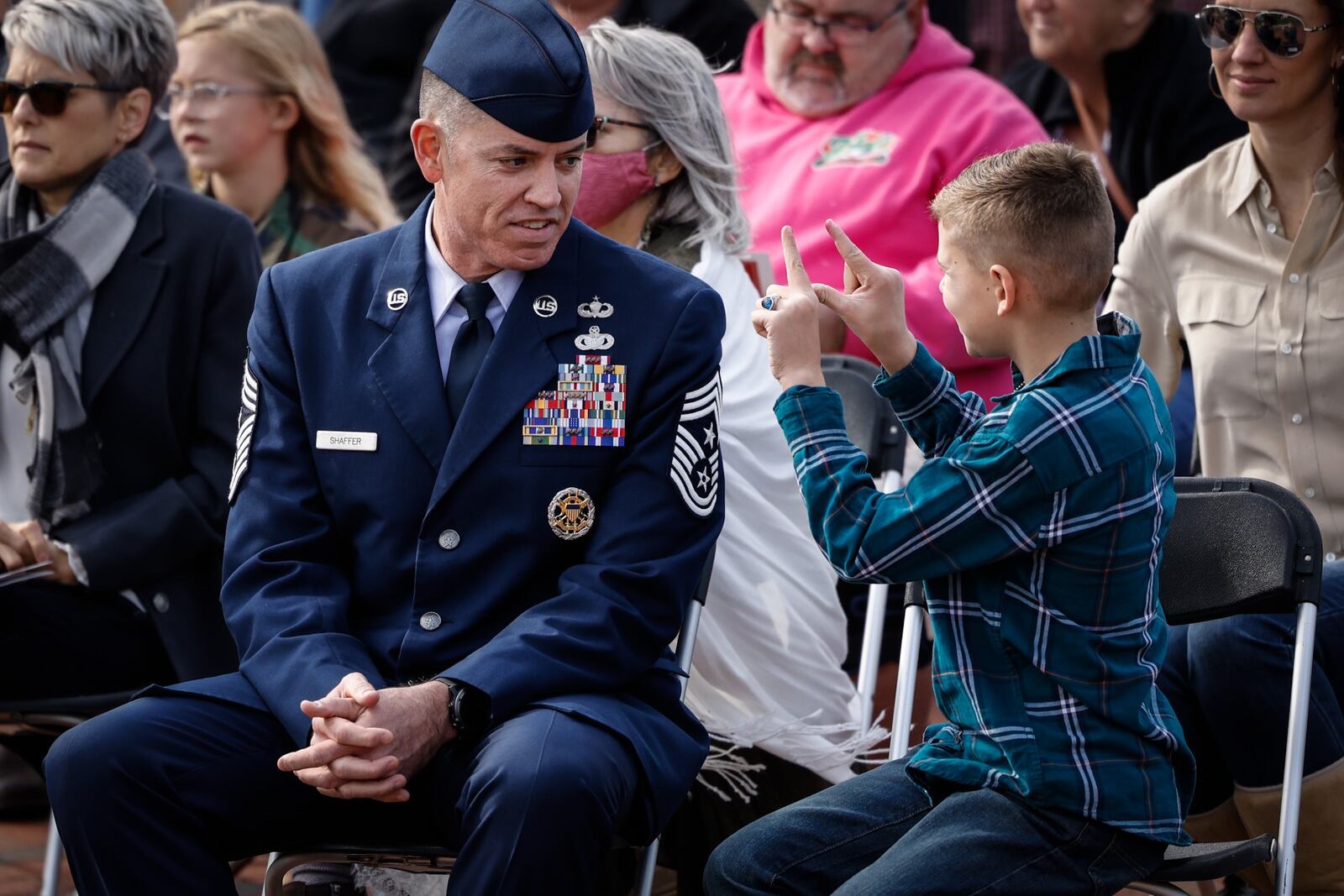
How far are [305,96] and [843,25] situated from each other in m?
1.65

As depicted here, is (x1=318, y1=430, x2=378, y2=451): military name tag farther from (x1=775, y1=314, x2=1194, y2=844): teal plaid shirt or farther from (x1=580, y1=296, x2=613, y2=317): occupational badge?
(x1=775, y1=314, x2=1194, y2=844): teal plaid shirt

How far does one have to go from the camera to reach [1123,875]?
2.63 meters

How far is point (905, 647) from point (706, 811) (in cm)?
55

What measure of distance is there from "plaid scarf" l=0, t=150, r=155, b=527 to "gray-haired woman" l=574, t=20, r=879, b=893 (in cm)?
106

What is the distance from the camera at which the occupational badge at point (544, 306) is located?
3078mm

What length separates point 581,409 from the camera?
119 inches

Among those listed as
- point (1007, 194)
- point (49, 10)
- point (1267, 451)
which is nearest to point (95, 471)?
point (49, 10)

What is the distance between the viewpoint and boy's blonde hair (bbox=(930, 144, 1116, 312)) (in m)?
2.68

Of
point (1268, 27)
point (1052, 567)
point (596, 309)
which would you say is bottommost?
point (1052, 567)

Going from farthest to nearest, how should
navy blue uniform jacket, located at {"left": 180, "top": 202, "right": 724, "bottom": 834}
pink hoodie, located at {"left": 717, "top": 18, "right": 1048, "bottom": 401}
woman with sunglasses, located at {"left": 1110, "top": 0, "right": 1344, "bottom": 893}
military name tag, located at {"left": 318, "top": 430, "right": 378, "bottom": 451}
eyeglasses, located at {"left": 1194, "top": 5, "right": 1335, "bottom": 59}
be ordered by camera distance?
pink hoodie, located at {"left": 717, "top": 18, "right": 1048, "bottom": 401}
eyeglasses, located at {"left": 1194, "top": 5, "right": 1335, "bottom": 59}
woman with sunglasses, located at {"left": 1110, "top": 0, "right": 1344, "bottom": 893}
military name tag, located at {"left": 318, "top": 430, "right": 378, "bottom": 451}
navy blue uniform jacket, located at {"left": 180, "top": 202, "right": 724, "bottom": 834}

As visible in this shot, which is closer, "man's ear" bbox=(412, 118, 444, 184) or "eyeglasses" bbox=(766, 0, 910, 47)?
"man's ear" bbox=(412, 118, 444, 184)

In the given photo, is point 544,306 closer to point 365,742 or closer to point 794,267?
point 794,267

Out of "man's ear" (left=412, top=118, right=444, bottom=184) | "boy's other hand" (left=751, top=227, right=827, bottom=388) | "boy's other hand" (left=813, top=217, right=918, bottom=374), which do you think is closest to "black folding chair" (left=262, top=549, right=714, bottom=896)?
"boy's other hand" (left=751, top=227, right=827, bottom=388)

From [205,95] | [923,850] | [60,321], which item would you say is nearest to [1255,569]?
[923,850]
